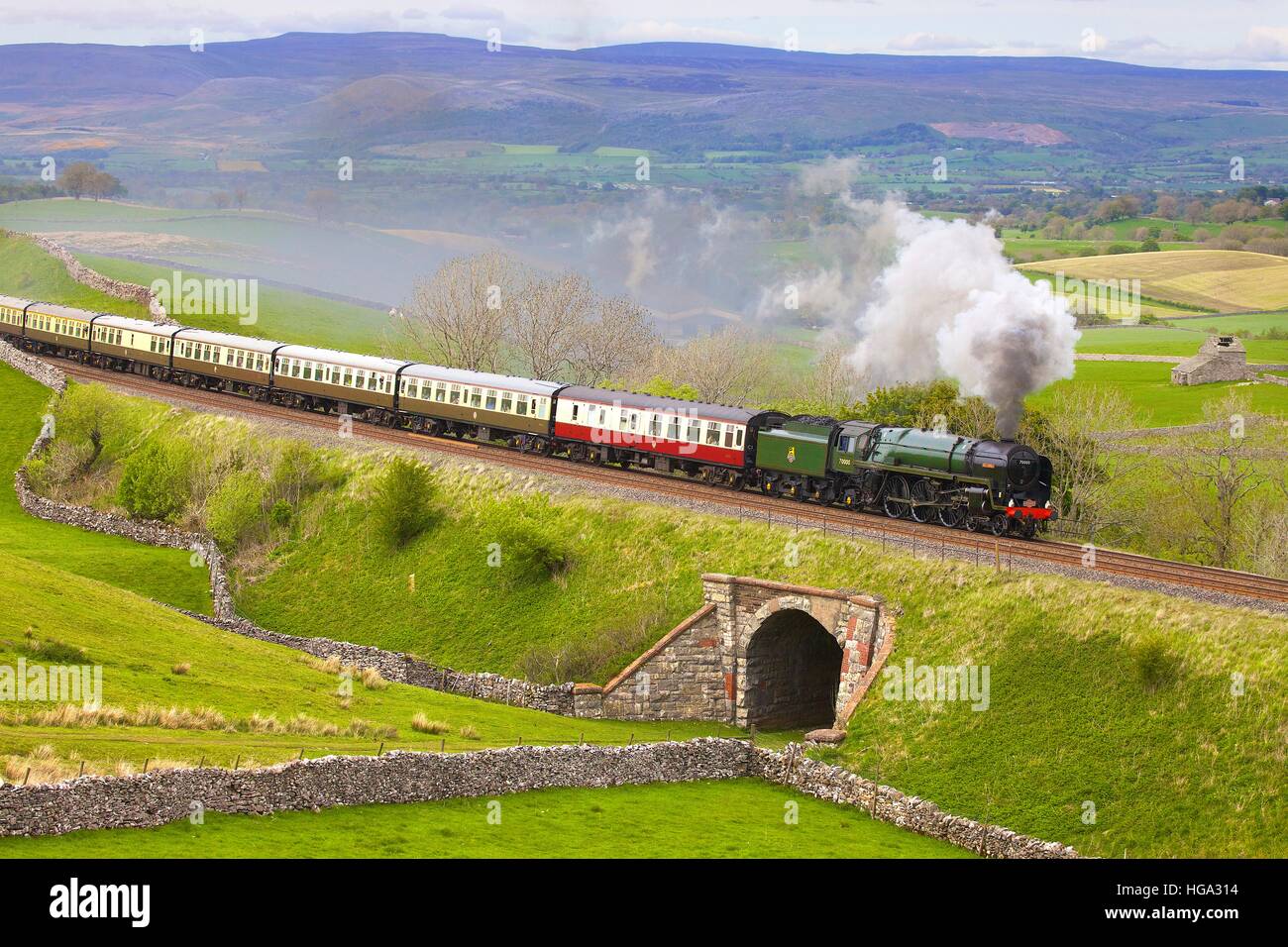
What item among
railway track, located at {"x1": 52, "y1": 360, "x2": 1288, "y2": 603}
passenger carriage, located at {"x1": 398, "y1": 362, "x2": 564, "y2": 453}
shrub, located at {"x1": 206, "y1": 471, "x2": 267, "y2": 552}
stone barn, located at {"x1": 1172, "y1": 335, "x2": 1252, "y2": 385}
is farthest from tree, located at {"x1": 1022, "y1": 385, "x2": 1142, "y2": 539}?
stone barn, located at {"x1": 1172, "y1": 335, "x2": 1252, "y2": 385}

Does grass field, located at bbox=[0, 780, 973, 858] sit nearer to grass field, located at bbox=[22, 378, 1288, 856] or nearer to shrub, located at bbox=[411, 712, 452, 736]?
grass field, located at bbox=[22, 378, 1288, 856]

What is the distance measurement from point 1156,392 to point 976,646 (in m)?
70.1

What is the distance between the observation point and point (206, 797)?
28.9 metres

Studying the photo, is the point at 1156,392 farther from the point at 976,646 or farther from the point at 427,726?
the point at 427,726

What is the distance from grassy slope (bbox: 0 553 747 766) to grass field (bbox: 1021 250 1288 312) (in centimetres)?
12993

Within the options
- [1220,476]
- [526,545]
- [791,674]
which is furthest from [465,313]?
[791,674]

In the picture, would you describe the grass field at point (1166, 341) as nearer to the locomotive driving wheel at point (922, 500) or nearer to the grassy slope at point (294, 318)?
the grassy slope at point (294, 318)

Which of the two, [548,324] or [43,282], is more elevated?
[43,282]

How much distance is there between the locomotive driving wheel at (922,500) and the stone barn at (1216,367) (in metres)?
64.3

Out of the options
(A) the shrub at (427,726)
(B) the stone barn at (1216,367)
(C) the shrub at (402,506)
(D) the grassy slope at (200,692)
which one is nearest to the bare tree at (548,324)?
(C) the shrub at (402,506)

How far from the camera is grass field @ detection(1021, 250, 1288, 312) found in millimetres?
158625

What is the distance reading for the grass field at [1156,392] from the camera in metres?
94.6

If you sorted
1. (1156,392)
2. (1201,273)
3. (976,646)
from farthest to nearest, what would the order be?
(1201,273)
(1156,392)
(976,646)

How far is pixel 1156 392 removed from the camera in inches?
4139
